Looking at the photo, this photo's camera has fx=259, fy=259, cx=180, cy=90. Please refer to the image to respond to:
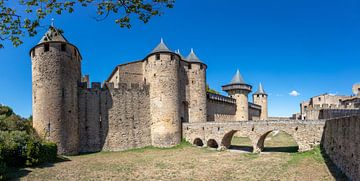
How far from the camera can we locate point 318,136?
680 inches

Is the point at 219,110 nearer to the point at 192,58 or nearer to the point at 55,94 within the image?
the point at 192,58

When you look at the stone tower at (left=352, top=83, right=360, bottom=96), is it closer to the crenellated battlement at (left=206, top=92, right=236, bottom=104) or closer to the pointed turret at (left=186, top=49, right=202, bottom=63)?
the crenellated battlement at (left=206, top=92, right=236, bottom=104)

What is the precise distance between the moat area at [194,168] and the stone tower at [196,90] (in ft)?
27.7

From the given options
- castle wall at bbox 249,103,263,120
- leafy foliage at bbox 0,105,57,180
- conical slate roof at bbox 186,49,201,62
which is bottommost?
leafy foliage at bbox 0,105,57,180

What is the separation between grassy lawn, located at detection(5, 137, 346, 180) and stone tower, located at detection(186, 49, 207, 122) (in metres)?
8.39

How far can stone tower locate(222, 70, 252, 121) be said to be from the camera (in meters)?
35.9

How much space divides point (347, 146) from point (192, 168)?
772cm

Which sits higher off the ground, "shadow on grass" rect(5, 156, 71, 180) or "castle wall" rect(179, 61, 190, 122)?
Answer: "castle wall" rect(179, 61, 190, 122)

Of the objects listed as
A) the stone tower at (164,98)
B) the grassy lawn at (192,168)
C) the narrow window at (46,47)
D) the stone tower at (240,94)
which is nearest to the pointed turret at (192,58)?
the stone tower at (164,98)

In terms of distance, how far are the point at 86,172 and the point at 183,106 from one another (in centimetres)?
1399

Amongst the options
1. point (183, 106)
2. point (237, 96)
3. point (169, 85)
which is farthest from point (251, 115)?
point (169, 85)

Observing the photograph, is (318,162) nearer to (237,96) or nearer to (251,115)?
(237,96)

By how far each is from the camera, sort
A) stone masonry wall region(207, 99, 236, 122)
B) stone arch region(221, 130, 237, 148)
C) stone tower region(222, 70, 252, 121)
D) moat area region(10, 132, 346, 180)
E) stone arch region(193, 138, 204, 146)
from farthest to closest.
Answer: stone tower region(222, 70, 252, 121), stone masonry wall region(207, 99, 236, 122), stone arch region(193, 138, 204, 146), stone arch region(221, 130, 237, 148), moat area region(10, 132, 346, 180)

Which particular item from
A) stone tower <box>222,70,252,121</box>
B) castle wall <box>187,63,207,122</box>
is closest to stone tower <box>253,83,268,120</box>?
stone tower <box>222,70,252,121</box>
